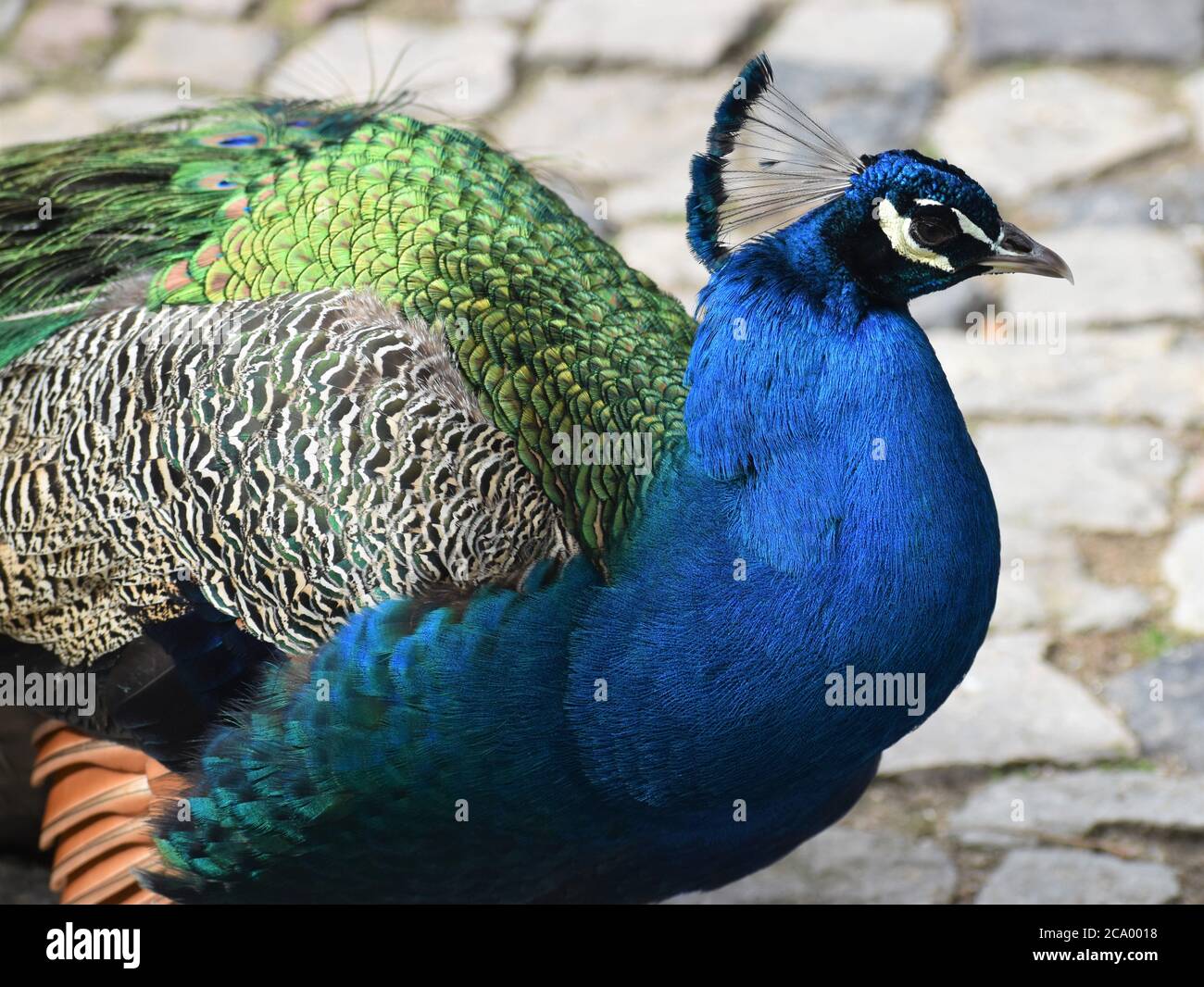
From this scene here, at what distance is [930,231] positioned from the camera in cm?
239

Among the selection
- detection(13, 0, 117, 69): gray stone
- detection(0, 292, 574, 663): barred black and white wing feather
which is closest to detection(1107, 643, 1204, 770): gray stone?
detection(0, 292, 574, 663): barred black and white wing feather

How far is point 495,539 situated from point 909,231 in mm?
710

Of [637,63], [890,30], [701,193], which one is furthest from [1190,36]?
[701,193]

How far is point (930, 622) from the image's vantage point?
7.93 feet

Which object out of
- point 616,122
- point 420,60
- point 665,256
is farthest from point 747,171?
point 420,60

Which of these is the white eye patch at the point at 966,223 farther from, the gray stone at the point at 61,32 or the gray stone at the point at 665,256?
the gray stone at the point at 61,32

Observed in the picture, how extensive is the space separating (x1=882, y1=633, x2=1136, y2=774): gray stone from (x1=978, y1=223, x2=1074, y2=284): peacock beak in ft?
3.95

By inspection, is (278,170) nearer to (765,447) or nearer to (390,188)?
(390,188)

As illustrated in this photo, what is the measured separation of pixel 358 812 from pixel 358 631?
0.26 meters

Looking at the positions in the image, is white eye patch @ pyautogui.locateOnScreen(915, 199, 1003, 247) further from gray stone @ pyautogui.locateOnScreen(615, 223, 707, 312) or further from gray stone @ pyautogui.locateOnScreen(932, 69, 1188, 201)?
gray stone @ pyautogui.locateOnScreen(932, 69, 1188, 201)

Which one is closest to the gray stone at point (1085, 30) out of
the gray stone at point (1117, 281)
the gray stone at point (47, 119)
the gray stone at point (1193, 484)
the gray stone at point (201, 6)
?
the gray stone at point (1117, 281)

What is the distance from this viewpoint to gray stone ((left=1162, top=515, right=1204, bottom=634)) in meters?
3.58

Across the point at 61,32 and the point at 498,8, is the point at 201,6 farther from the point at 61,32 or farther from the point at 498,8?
the point at 498,8

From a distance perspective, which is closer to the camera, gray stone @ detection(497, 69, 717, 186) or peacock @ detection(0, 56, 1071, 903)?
peacock @ detection(0, 56, 1071, 903)
